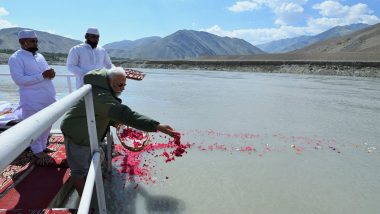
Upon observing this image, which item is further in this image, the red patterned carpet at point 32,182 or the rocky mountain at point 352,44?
the rocky mountain at point 352,44

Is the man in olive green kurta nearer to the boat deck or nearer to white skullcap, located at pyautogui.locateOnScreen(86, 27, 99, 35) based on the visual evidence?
the boat deck

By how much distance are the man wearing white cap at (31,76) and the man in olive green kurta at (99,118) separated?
139 centimetres

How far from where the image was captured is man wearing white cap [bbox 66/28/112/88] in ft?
17.2

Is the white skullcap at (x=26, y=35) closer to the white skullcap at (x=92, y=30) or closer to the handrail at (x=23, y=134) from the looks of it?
the white skullcap at (x=92, y=30)

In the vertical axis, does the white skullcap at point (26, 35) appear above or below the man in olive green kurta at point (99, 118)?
above

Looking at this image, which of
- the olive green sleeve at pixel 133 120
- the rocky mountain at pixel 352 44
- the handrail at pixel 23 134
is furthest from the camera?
the rocky mountain at pixel 352 44

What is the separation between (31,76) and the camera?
467cm

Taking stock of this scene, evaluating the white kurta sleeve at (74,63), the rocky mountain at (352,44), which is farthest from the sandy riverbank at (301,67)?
the white kurta sleeve at (74,63)

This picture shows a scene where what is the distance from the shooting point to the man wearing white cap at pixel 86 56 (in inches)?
207

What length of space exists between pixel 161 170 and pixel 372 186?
9.81 ft

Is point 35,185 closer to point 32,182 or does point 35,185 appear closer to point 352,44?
Answer: point 32,182

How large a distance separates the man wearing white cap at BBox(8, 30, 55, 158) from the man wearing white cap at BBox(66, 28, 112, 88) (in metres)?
0.43

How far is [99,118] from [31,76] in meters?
1.91

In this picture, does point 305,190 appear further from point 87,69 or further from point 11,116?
point 11,116
